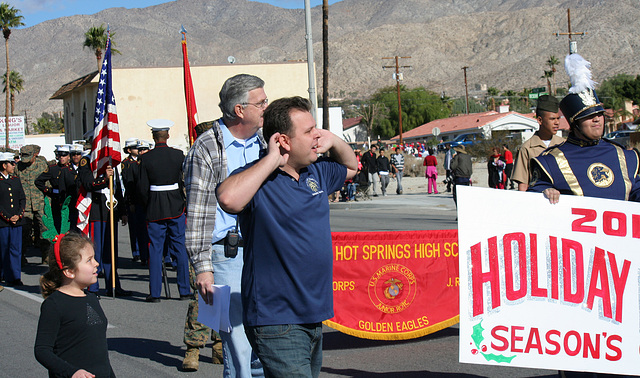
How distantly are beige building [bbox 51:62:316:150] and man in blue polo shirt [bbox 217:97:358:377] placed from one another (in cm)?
4457

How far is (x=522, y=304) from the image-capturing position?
423 centimetres

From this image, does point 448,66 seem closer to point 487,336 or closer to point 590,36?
point 590,36

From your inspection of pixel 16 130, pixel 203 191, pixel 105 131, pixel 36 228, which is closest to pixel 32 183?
pixel 36 228

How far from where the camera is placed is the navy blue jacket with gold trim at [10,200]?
1111 centimetres

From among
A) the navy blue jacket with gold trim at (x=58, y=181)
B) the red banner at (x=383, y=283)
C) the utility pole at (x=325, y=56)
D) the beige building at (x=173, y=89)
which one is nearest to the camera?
the red banner at (x=383, y=283)

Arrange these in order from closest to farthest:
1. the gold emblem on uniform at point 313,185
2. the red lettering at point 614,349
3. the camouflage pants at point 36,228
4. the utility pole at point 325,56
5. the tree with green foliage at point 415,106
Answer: the gold emblem on uniform at point 313,185
the red lettering at point 614,349
the camouflage pants at point 36,228
the utility pole at point 325,56
the tree with green foliage at point 415,106

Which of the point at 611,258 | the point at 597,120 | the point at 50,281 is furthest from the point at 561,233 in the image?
the point at 50,281

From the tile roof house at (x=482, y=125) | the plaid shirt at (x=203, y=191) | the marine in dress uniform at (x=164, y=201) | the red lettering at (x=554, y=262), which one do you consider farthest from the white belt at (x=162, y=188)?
the tile roof house at (x=482, y=125)

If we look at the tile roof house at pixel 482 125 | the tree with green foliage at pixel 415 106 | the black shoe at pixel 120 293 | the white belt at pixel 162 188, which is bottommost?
the black shoe at pixel 120 293

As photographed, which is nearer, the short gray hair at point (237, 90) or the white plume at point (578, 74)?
the short gray hair at point (237, 90)

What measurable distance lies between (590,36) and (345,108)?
212 ft

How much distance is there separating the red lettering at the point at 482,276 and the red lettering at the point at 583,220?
1.45 feet

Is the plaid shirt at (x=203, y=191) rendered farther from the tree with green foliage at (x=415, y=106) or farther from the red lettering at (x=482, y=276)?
the tree with green foliage at (x=415, y=106)

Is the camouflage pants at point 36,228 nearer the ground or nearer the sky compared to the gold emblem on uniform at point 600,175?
nearer the ground
